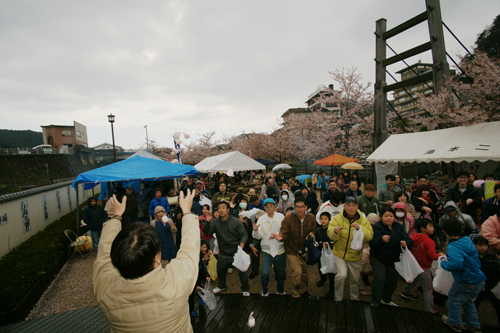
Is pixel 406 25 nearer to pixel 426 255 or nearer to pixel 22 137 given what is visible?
pixel 426 255

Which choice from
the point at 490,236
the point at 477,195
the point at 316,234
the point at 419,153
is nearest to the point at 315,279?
the point at 316,234

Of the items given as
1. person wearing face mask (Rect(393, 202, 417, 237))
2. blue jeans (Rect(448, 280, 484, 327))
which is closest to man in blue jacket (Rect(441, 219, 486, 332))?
blue jeans (Rect(448, 280, 484, 327))

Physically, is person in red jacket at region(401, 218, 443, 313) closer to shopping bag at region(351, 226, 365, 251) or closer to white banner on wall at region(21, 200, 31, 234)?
shopping bag at region(351, 226, 365, 251)

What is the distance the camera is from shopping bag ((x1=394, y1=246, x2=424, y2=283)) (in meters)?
3.13

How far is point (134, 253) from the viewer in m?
1.14

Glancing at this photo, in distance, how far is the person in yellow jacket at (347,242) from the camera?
331cm

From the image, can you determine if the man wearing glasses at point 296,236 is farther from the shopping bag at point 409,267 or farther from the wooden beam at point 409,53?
the wooden beam at point 409,53

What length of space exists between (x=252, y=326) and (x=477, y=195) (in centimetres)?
514

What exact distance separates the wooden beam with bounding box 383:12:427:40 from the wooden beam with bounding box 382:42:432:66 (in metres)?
1.21

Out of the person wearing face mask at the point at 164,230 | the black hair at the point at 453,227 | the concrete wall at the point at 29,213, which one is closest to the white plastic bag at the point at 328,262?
the black hair at the point at 453,227

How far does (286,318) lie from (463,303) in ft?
6.85

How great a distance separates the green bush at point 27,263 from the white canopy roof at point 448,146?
10.9 m

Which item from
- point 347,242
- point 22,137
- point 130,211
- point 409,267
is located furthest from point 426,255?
point 22,137

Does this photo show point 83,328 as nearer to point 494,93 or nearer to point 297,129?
point 494,93
